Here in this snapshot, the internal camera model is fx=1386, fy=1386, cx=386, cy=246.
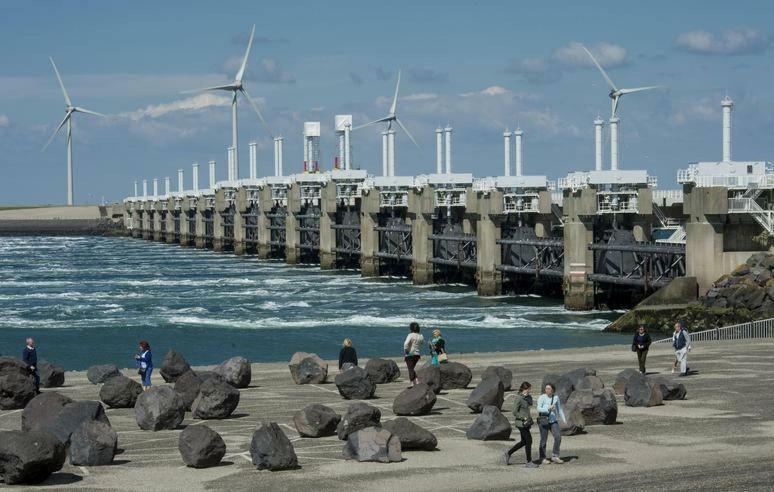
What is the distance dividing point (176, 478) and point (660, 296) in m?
47.7

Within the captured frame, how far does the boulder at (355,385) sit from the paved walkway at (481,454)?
48cm

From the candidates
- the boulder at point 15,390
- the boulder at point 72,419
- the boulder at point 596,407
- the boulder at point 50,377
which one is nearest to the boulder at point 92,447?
the boulder at point 72,419

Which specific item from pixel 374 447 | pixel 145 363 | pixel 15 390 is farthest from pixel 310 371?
pixel 374 447

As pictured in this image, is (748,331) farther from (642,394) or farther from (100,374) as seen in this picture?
(100,374)

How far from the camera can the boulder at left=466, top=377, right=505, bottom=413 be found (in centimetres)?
3656

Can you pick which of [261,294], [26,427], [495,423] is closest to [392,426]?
[495,423]

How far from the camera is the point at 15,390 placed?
39.0m

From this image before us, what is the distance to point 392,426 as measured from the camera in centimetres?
3089

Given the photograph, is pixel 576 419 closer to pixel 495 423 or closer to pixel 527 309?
pixel 495 423

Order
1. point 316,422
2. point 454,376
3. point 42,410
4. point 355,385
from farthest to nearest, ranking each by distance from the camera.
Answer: point 454,376 < point 355,385 < point 42,410 < point 316,422

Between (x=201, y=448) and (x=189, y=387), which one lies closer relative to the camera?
(x=201, y=448)

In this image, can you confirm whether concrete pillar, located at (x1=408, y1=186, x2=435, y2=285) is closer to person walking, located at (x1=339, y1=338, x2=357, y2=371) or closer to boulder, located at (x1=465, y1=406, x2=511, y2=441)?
person walking, located at (x1=339, y1=338, x2=357, y2=371)

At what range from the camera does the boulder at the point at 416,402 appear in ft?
119

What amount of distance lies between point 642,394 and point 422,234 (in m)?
84.1
